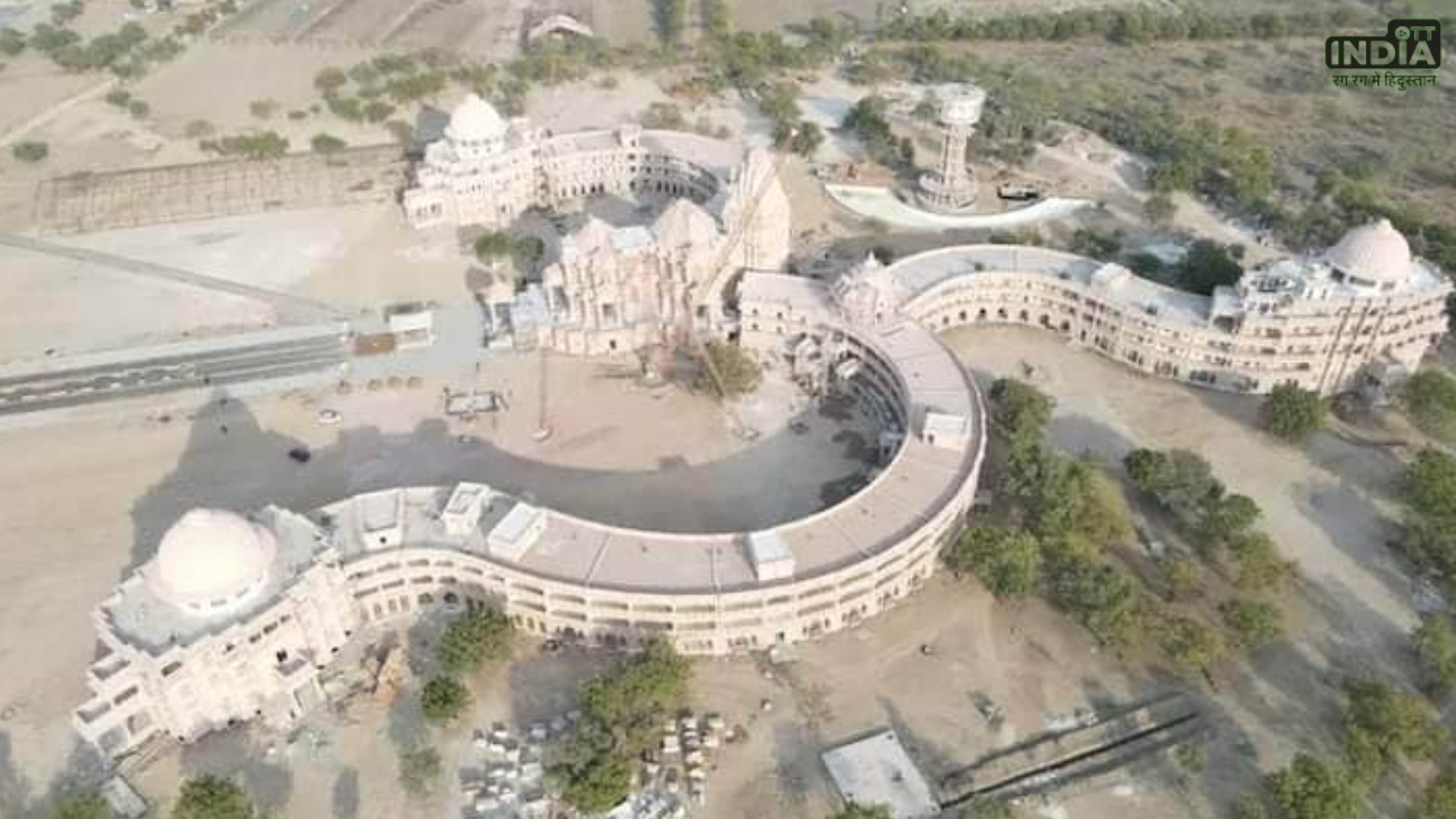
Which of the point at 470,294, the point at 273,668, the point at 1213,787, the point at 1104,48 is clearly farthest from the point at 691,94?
the point at 1213,787

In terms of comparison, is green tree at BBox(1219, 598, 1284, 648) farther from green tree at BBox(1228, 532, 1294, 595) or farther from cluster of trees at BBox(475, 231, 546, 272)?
cluster of trees at BBox(475, 231, 546, 272)

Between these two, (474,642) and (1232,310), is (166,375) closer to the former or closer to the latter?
(474,642)

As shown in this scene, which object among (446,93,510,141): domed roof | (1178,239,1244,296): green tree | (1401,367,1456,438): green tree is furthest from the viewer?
(446,93,510,141): domed roof

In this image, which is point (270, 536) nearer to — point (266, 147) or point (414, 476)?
point (414, 476)

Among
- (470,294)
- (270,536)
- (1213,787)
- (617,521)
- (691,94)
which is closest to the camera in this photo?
(1213,787)

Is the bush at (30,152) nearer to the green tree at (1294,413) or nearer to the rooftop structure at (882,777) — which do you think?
the rooftop structure at (882,777)

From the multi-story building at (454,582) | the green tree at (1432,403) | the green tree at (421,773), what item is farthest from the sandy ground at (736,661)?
the green tree at (1432,403)

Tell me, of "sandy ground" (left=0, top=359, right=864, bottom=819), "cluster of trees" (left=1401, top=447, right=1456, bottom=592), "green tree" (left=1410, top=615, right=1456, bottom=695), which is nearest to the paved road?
"sandy ground" (left=0, top=359, right=864, bottom=819)
